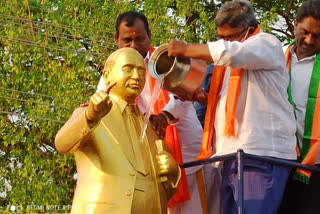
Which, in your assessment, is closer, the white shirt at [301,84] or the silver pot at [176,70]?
the silver pot at [176,70]

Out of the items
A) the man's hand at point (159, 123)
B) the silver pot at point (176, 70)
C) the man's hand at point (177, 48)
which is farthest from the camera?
the man's hand at point (159, 123)

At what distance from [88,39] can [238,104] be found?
818 centimetres

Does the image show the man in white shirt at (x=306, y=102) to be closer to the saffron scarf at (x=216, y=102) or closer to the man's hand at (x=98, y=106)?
the saffron scarf at (x=216, y=102)

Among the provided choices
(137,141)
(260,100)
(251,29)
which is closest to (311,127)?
(260,100)

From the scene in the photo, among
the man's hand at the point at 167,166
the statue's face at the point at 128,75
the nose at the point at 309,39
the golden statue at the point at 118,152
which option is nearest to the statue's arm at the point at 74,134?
the golden statue at the point at 118,152

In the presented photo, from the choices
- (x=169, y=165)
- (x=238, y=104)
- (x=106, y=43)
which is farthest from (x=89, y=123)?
(x=106, y=43)

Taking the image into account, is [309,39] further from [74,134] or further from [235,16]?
[74,134]

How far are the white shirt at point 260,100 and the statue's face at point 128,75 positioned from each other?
618mm

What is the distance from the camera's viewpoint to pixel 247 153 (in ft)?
16.4

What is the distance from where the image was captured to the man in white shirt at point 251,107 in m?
5.06

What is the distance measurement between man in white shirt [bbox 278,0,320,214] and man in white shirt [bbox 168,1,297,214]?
0.31 m

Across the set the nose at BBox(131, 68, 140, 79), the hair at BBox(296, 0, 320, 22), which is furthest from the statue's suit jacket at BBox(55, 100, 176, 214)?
the hair at BBox(296, 0, 320, 22)

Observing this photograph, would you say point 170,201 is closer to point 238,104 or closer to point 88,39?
point 238,104

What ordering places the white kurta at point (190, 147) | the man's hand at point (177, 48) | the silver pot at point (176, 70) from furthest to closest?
the white kurta at point (190, 147) < the silver pot at point (176, 70) < the man's hand at point (177, 48)
